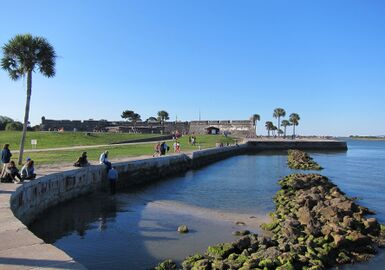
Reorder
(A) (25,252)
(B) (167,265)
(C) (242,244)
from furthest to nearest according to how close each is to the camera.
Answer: (C) (242,244) → (B) (167,265) → (A) (25,252)

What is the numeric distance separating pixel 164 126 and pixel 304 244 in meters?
91.1

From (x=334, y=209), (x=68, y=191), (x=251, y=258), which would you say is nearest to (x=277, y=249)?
(x=251, y=258)

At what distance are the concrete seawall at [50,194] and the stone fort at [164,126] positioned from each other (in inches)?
1996

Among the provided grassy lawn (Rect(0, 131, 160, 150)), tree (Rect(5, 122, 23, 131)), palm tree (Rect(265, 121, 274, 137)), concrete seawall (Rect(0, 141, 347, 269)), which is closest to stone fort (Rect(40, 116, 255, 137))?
tree (Rect(5, 122, 23, 131))

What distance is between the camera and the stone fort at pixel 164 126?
89062 mm

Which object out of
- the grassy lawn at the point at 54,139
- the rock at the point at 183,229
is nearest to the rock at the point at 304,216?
the rock at the point at 183,229

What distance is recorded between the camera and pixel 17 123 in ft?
220

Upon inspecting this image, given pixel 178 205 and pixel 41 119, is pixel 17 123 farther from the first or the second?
pixel 178 205

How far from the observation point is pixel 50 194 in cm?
1700

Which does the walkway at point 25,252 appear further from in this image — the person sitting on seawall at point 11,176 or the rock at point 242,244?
the person sitting on seawall at point 11,176

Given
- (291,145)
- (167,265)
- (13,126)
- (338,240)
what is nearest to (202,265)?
(167,265)

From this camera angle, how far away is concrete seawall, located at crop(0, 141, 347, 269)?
287 inches

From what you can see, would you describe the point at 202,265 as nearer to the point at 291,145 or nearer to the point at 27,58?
the point at 27,58

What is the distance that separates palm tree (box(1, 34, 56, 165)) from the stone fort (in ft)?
203
